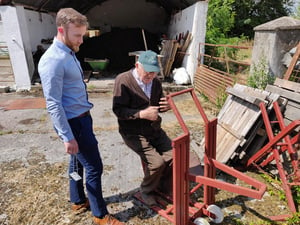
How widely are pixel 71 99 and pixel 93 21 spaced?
15.1 m

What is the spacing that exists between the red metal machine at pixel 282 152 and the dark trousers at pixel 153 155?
1202 millimetres

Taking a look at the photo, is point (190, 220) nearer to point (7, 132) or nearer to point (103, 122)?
point (103, 122)

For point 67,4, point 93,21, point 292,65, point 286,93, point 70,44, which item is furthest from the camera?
point 93,21

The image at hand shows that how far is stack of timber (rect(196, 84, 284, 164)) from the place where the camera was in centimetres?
308

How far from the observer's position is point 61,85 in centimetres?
189

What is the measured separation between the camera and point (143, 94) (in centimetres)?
243

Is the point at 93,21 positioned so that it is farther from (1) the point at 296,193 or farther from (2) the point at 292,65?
(1) the point at 296,193

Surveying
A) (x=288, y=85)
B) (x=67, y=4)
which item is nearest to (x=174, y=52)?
(x=288, y=85)

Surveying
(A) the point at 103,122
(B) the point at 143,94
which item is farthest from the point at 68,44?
(A) the point at 103,122

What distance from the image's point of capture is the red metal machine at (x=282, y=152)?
2537 millimetres

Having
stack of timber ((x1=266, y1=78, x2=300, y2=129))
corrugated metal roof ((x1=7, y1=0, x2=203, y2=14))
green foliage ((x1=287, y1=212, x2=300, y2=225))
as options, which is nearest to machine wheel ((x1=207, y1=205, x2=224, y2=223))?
green foliage ((x1=287, y1=212, x2=300, y2=225))

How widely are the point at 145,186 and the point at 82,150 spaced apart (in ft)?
2.93

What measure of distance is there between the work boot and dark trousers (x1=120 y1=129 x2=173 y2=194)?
5 cm

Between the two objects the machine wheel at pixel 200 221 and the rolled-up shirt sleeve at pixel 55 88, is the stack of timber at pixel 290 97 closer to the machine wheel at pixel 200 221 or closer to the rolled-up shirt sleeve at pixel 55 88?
the machine wheel at pixel 200 221
